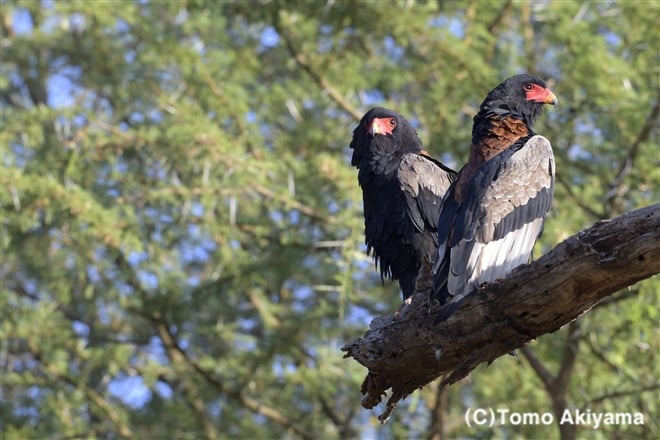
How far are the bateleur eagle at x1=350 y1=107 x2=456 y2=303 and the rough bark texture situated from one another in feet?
5.10

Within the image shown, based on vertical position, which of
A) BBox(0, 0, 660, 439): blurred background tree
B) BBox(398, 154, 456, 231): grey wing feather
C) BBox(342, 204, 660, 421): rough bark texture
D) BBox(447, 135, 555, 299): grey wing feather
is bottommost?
BBox(342, 204, 660, 421): rough bark texture

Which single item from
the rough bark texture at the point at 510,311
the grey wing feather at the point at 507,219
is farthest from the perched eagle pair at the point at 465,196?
the rough bark texture at the point at 510,311

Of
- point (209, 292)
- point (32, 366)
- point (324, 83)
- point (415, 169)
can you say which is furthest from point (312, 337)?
point (415, 169)

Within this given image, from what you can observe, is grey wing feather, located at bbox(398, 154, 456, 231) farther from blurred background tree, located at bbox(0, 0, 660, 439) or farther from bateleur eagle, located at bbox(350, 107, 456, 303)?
blurred background tree, located at bbox(0, 0, 660, 439)

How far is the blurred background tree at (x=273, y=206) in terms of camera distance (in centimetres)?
1078

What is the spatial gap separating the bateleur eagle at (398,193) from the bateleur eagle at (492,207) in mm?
1168

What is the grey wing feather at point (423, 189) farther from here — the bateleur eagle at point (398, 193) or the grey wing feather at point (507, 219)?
the grey wing feather at point (507, 219)

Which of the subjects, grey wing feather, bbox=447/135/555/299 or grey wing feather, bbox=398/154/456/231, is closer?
grey wing feather, bbox=447/135/555/299

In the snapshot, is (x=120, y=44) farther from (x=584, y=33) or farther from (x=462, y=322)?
(x=462, y=322)

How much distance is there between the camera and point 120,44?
1462 cm

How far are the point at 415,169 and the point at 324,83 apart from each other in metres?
4.02

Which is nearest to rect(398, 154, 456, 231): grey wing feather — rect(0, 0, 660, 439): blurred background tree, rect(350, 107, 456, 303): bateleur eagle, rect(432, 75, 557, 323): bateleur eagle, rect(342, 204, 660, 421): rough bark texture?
rect(350, 107, 456, 303): bateleur eagle

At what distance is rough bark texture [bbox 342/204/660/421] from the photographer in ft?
16.4

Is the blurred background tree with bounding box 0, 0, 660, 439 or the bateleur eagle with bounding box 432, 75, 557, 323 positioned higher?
the blurred background tree with bounding box 0, 0, 660, 439
